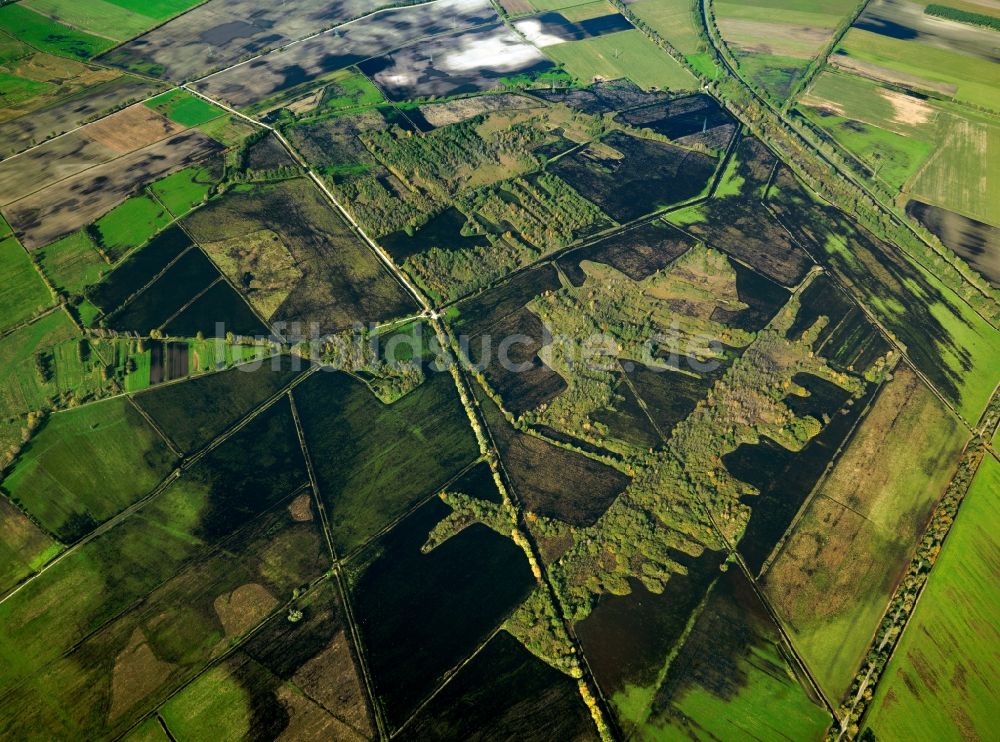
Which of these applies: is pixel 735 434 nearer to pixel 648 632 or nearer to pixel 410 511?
pixel 648 632

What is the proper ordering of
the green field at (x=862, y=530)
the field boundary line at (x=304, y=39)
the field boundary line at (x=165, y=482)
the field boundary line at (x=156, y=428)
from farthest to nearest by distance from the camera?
the field boundary line at (x=304, y=39), the field boundary line at (x=156, y=428), the field boundary line at (x=165, y=482), the green field at (x=862, y=530)

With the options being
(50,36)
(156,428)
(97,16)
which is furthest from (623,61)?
(50,36)

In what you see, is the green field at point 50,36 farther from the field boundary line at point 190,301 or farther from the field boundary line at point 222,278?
the field boundary line at point 190,301

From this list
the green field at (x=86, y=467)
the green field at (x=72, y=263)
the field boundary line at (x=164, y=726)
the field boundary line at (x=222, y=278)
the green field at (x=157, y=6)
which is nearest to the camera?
the field boundary line at (x=164, y=726)

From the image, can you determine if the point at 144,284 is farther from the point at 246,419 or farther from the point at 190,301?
the point at 246,419

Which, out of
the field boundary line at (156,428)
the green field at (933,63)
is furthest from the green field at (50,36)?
the green field at (933,63)

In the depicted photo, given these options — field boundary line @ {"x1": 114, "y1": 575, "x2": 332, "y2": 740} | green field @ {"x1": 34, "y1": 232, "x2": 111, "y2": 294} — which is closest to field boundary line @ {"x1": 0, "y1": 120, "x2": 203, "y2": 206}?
green field @ {"x1": 34, "y1": 232, "x2": 111, "y2": 294}

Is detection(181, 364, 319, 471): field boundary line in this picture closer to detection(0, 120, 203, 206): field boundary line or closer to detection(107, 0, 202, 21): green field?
detection(0, 120, 203, 206): field boundary line

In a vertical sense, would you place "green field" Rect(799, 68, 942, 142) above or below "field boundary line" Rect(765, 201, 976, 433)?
above
